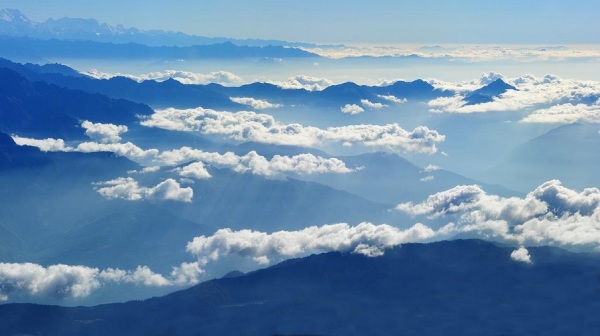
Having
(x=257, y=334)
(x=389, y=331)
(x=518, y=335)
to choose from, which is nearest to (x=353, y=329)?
(x=389, y=331)

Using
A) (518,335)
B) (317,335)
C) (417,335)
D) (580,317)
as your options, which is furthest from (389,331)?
(580,317)

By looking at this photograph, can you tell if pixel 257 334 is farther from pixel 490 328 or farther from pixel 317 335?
pixel 490 328

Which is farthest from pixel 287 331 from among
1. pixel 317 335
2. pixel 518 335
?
pixel 518 335

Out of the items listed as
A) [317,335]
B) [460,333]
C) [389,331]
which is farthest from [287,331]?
[460,333]

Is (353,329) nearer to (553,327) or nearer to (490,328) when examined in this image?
(490,328)

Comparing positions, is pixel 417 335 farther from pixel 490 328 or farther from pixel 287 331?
pixel 287 331

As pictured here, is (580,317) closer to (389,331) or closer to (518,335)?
(518,335)
